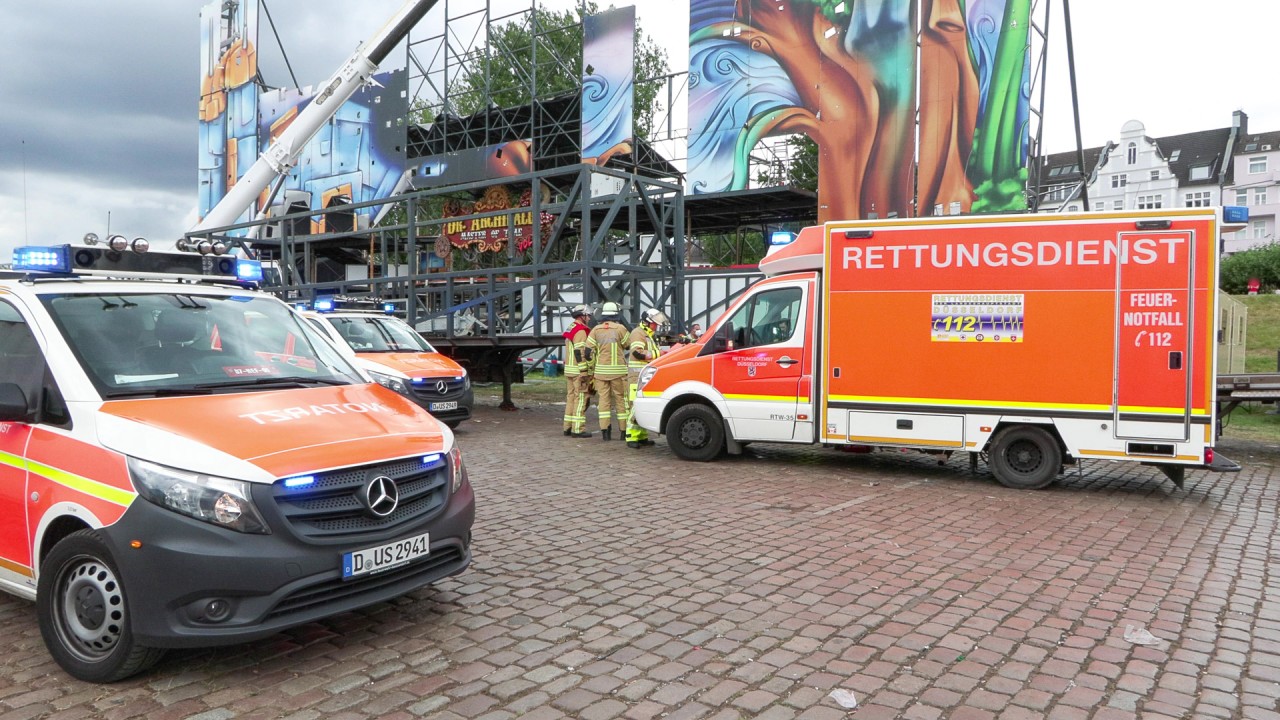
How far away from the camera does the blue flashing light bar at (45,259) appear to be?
184 inches

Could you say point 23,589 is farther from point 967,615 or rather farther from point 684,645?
point 967,615

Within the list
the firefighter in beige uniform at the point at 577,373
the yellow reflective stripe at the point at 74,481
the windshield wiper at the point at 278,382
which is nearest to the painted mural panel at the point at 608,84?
the firefighter in beige uniform at the point at 577,373

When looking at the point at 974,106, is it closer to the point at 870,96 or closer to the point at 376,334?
the point at 870,96

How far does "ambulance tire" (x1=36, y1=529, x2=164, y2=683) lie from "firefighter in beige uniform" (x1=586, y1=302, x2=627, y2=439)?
26.3 ft

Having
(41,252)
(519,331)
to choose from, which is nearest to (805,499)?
(41,252)

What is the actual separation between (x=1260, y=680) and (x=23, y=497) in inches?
225

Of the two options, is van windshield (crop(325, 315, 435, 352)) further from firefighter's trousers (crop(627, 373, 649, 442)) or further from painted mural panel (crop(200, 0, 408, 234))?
painted mural panel (crop(200, 0, 408, 234))

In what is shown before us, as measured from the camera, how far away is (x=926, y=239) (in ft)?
27.8

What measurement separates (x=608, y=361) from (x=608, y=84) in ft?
61.8

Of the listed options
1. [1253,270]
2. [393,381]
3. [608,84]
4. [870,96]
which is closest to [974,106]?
[870,96]

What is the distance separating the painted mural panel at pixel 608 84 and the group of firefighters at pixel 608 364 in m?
16.8

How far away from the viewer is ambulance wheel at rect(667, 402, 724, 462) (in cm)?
991

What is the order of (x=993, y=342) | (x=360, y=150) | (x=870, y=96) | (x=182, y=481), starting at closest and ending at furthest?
(x=182, y=481)
(x=993, y=342)
(x=870, y=96)
(x=360, y=150)

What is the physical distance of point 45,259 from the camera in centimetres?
471
